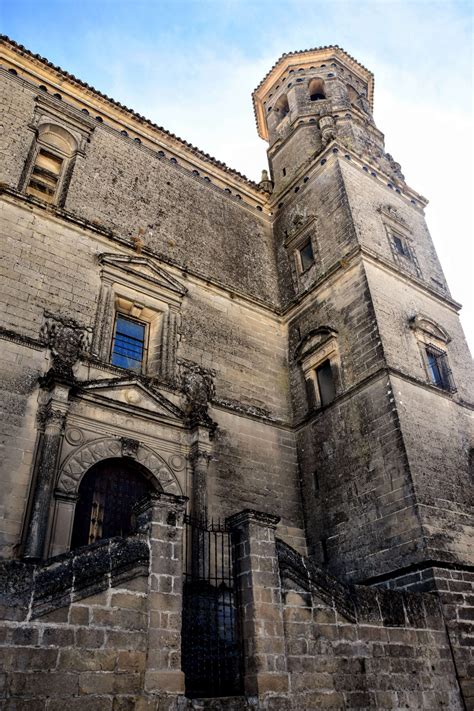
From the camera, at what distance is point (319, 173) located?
52.6ft

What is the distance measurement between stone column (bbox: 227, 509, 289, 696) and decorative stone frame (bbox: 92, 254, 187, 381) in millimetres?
5209

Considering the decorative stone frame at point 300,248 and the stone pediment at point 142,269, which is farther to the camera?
the decorative stone frame at point 300,248

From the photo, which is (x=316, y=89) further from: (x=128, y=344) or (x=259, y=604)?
(x=259, y=604)

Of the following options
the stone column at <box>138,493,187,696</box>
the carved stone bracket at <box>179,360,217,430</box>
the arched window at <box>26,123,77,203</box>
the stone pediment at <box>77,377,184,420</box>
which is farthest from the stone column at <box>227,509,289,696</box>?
the arched window at <box>26,123,77,203</box>

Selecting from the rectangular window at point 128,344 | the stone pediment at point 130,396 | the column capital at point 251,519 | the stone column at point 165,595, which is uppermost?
the rectangular window at point 128,344

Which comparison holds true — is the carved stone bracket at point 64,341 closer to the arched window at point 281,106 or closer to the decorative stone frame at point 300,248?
the decorative stone frame at point 300,248

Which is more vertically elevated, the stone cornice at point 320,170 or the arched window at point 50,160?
the stone cornice at point 320,170

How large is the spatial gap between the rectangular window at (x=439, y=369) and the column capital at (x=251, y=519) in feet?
22.1

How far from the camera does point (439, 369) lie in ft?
42.5

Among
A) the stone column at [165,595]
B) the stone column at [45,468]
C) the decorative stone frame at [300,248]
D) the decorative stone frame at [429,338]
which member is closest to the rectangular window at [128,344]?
the stone column at [45,468]

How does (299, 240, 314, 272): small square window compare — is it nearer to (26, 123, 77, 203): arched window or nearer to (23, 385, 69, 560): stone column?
(26, 123, 77, 203): arched window

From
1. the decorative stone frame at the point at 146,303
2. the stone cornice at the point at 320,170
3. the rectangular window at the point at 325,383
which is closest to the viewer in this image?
the decorative stone frame at the point at 146,303

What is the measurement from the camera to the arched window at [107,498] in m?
9.30

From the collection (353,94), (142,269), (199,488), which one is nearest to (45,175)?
(142,269)
